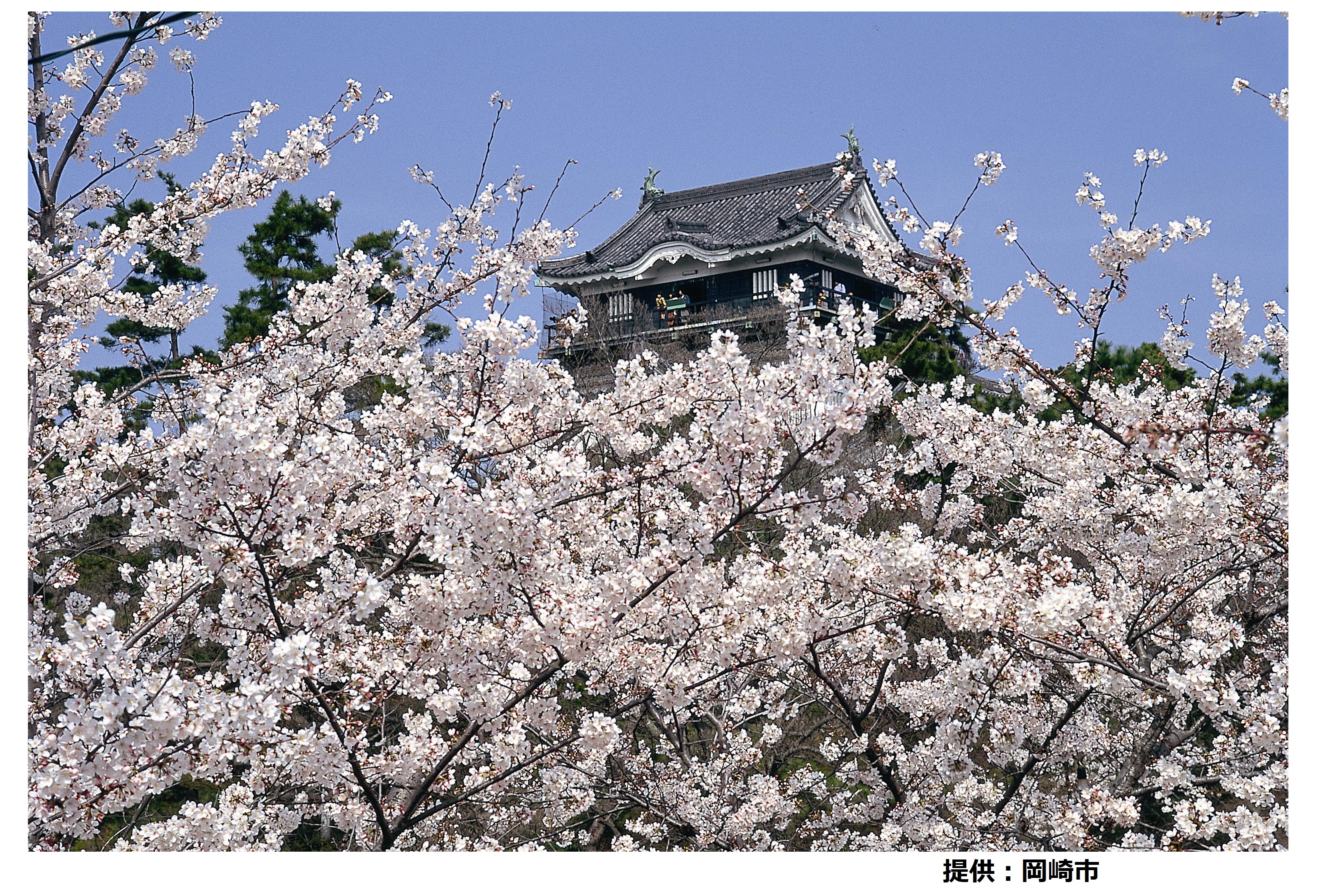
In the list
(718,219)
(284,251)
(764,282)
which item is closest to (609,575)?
(284,251)

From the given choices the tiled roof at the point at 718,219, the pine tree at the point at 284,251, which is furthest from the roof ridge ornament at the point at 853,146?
the pine tree at the point at 284,251

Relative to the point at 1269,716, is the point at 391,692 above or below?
above

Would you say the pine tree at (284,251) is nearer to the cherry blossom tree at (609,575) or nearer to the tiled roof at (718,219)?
the tiled roof at (718,219)

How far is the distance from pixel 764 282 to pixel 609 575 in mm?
16534

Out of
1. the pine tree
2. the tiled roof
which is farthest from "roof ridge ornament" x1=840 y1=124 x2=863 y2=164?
the pine tree

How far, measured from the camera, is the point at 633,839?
5.58 m

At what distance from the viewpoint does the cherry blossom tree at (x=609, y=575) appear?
301 cm

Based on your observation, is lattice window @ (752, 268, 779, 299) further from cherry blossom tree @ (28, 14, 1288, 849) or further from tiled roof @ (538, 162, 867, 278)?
cherry blossom tree @ (28, 14, 1288, 849)

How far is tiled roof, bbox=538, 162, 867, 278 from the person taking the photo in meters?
19.8

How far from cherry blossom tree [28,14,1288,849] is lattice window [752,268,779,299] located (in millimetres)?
12900

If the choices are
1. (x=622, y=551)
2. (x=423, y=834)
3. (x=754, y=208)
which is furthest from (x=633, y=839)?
(x=754, y=208)

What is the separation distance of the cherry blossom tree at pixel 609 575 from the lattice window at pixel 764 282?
42.3 ft

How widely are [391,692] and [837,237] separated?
2.79 meters

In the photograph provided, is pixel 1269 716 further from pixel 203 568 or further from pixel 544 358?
pixel 203 568
